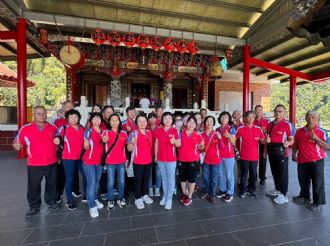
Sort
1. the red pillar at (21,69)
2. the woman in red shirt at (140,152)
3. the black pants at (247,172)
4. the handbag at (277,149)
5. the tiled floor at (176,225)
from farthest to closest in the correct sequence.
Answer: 1. the red pillar at (21,69)
2. the black pants at (247,172)
3. the handbag at (277,149)
4. the woman in red shirt at (140,152)
5. the tiled floor at (176,225)

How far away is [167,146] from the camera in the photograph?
9.96 ft

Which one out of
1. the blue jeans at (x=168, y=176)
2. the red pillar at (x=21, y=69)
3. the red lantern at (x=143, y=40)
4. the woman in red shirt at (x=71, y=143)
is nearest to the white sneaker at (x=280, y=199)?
the blue jeans at (x=168, y=176)

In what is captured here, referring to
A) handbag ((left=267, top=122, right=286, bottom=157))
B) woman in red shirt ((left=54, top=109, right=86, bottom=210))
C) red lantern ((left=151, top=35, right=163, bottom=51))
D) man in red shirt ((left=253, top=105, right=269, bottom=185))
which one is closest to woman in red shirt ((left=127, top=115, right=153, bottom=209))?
woman in red shirt ((left=54, top=109, right=86, bottom=210))

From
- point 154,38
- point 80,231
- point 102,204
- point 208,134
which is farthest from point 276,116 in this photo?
point 154,38

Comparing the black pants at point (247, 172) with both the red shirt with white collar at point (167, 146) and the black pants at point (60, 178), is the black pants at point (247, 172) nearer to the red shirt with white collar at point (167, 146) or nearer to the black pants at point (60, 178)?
the red shirt with white collar at point (167, 146)

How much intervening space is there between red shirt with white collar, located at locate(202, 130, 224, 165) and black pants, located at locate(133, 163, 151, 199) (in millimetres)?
953

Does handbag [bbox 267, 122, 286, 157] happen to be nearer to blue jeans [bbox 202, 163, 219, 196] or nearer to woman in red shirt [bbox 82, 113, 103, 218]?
blue jeans [bbox 202, 163, 219, 196]

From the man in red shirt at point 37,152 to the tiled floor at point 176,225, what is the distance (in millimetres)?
324

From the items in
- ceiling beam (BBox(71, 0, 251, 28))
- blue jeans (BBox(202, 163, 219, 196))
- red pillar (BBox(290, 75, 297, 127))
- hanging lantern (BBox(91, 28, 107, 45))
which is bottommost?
blue jeans (BBox(202, 163, 219, 196))

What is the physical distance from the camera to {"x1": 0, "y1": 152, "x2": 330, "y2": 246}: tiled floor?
2.27m

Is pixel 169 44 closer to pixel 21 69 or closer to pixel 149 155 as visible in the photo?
pixel 149 155

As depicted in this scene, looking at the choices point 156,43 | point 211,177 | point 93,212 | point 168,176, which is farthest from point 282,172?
point 156,43

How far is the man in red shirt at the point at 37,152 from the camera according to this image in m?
2.73

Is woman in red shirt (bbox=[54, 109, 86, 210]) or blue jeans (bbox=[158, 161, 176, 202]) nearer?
woman in red shirt (bbox=[54, 109, 86, 210])
